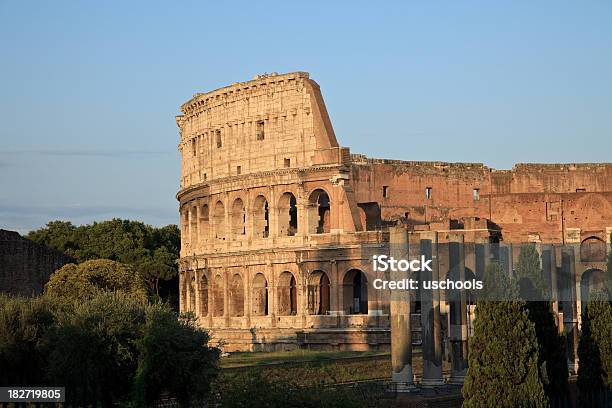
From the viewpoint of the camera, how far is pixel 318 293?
5128 centimetres

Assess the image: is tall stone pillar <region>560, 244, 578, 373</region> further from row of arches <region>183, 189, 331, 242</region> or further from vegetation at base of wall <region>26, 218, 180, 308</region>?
vegetation at base of wall <region>26, 218, 180, 308</region>

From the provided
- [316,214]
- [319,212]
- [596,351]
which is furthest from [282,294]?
[596,351]

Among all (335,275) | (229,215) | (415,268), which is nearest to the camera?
(415,268)

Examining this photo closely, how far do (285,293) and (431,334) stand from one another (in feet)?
67.1

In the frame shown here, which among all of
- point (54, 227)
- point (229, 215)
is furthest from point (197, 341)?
point (54, 227)

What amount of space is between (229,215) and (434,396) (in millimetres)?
26256

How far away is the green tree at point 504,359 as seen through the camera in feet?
83.6

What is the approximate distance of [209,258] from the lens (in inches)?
2218

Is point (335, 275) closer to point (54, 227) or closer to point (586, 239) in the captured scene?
point (586, 239)

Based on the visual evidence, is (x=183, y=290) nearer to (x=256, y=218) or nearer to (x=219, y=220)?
(x=219, y=220)

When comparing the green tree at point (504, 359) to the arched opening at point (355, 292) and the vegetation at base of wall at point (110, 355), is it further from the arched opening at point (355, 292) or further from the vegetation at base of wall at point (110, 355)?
the arched opening at point (355, 292)

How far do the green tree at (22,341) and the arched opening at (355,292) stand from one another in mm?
21388

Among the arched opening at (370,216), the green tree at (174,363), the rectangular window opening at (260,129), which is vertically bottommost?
the green tree at (174,363)

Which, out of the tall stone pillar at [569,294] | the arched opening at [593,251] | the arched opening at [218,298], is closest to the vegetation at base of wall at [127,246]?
the arched opening at [218,298]
